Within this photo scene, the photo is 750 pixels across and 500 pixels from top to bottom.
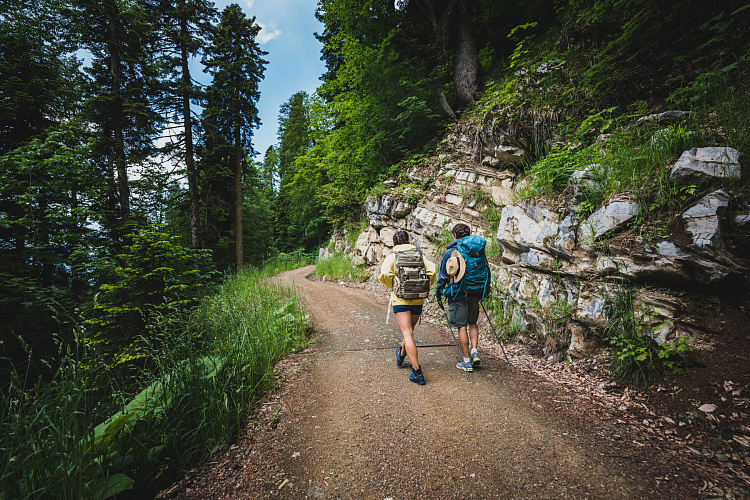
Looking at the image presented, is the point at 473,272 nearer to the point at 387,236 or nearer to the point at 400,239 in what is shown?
the point at 400,239

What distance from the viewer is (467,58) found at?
30.2 ft

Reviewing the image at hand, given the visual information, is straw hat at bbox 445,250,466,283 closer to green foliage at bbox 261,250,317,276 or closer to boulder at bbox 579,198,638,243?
boulder at bbox 579,198,638,243

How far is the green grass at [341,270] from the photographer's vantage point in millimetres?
10953

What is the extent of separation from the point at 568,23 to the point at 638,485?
10.1 metres

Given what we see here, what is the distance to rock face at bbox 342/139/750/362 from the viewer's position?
110 inches

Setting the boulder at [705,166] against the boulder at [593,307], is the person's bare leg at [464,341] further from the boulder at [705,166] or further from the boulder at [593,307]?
the boulder at [705,166]

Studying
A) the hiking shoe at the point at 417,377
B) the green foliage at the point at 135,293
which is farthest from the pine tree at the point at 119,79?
the hiking shoe at the point at 417,377

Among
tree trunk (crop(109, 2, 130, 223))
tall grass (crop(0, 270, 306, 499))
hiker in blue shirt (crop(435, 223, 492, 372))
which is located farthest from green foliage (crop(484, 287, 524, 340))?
tree trunk (crop(109, 2, 130, 223))

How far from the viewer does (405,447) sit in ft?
7.72

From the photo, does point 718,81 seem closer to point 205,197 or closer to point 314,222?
point 205,197

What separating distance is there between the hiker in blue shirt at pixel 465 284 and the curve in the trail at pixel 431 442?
45 cm

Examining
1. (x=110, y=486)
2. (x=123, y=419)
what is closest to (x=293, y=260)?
(x=123, y=419)

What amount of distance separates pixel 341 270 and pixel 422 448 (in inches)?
392

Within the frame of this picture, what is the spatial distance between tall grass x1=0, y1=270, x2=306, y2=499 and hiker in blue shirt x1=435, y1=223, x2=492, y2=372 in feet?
9.13
